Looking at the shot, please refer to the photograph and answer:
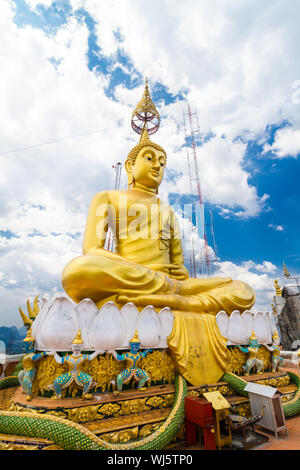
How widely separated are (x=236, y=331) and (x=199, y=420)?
1828mm

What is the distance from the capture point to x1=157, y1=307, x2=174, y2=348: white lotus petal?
11.7 ft

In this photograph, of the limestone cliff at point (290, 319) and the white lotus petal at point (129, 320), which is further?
the limestone cliff at point (290, 319)

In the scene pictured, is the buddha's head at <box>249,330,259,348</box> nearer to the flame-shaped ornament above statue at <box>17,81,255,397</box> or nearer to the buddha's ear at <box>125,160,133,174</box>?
the flame-shaped ornament above statue at <box>17,81,255,397</box>

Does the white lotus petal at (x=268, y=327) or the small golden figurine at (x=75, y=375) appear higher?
the white lotus petal at (x=268, y=327)

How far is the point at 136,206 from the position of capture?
578 centimetres

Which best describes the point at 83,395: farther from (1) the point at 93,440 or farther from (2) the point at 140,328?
(2) the point at 140,328

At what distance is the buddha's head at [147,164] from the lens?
20.7 feet

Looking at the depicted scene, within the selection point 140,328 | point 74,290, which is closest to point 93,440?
point 140,328

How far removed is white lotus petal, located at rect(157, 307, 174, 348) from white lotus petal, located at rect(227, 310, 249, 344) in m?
1.09

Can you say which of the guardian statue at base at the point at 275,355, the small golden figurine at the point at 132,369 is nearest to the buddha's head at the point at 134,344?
the small golden figurine at the point at 132,369

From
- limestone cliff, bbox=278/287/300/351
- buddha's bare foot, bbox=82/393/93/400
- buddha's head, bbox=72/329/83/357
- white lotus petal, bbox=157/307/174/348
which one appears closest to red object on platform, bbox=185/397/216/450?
white lotus petal, bbox=157/307/174/348

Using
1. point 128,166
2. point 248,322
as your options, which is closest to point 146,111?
point 128,166

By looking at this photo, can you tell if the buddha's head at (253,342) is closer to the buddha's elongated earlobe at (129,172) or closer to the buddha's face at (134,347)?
the buddha's face at (134,347)
